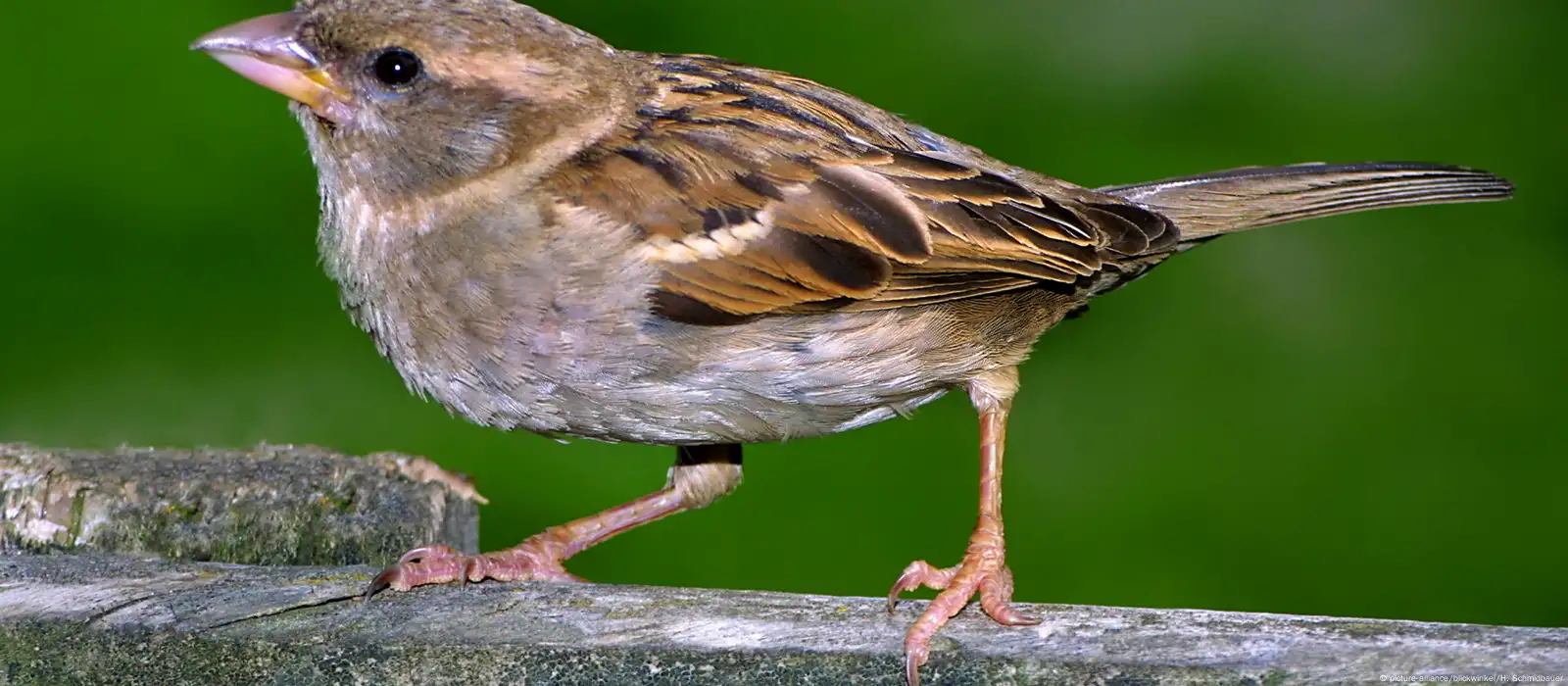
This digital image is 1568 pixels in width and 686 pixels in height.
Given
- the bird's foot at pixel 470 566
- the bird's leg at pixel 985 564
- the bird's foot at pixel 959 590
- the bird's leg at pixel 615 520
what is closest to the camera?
the bird's foot at pixel 959 590

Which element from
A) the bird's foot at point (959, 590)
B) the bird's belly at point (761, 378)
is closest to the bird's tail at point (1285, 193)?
the bird's belly at point (761, 378)

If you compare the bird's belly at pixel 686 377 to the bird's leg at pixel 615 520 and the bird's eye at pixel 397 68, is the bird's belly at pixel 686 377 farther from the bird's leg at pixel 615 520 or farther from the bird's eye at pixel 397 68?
the bird's eye at pixel 397 68

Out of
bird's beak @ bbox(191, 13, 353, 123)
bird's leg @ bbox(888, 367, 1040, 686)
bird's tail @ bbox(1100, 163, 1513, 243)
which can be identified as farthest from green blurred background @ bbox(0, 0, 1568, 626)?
bird's beak @ bbox(191, 13, 353, 123)

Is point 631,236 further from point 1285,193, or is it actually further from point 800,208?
point 1285,193

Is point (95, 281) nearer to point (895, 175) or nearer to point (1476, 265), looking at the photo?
point (895, 175)

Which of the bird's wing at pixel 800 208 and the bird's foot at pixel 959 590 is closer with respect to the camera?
the bird's foot at pixel 959 590
